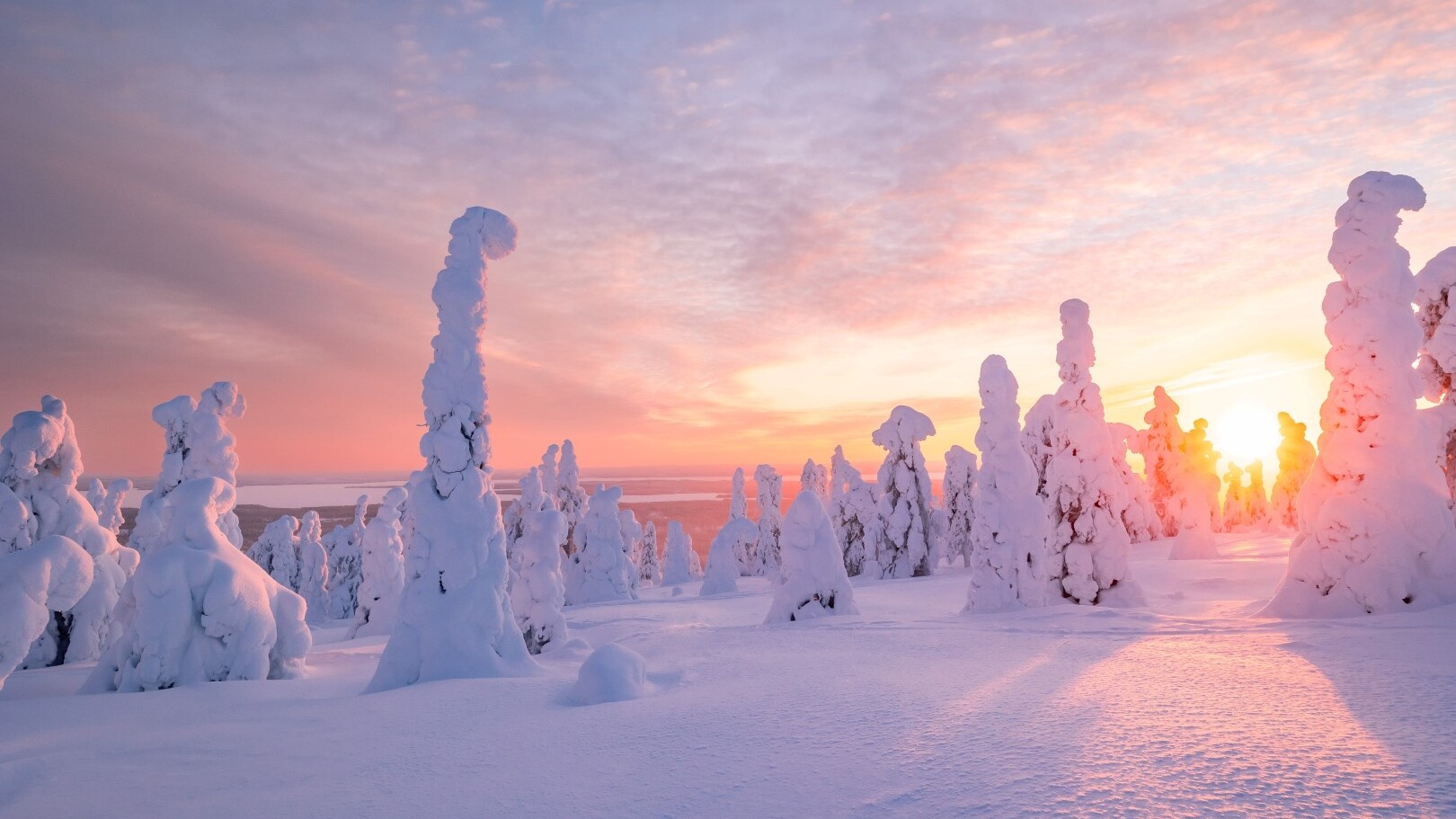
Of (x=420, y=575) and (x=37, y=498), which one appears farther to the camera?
(x=37, y=498)

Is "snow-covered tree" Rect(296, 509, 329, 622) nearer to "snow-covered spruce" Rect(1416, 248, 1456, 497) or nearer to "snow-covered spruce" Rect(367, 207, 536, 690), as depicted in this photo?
"snow-covered spruce" Rect(367, 207, 536, 690)

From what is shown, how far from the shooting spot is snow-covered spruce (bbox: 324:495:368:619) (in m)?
44.6

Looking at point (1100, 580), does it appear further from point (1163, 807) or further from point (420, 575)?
point (420, 575)

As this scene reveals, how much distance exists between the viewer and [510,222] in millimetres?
12109

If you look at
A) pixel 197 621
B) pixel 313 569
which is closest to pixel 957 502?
pixel 197 621

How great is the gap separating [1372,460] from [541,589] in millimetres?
17056

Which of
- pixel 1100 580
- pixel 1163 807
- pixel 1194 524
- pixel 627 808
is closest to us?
pixel 1163 807

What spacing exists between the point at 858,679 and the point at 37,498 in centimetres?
2039

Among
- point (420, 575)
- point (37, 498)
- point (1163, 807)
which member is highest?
point (37, 498)

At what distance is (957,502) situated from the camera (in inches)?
1599

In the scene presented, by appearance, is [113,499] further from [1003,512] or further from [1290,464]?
[1290,464]

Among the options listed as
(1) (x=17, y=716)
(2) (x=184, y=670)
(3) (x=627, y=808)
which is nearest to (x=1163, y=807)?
(3) (x=627, y=808)

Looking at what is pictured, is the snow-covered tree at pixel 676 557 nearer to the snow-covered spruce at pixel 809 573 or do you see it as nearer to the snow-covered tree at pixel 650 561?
the snow-covered tree at pixel 650 561

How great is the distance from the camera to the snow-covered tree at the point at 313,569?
136ft
